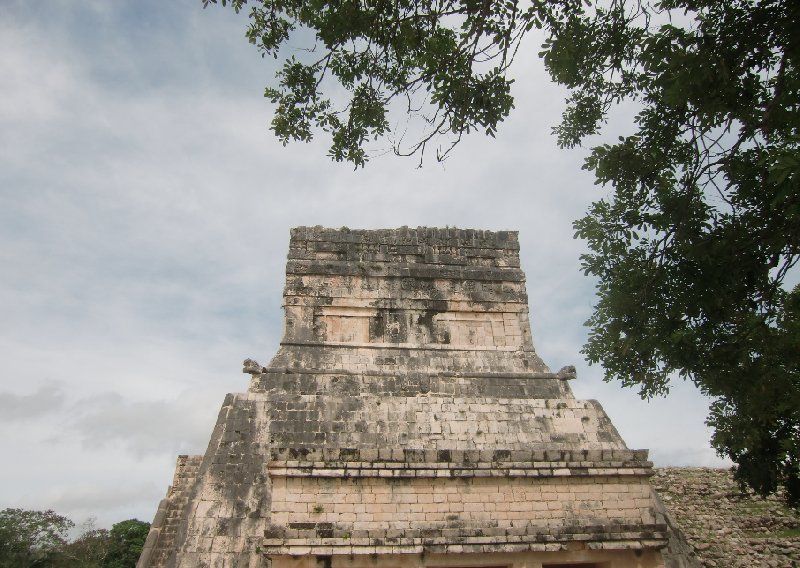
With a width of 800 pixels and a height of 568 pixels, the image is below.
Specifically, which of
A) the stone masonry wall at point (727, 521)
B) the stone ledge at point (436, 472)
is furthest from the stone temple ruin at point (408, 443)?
the stone masonry wall at point (727, 521)

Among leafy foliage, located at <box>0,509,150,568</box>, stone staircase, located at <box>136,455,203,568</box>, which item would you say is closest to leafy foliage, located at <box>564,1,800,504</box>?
stone staircase, located at <box>136,455,203,568</box>

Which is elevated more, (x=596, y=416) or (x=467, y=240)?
(x=467, y=240)

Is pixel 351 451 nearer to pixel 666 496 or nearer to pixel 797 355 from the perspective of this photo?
pixel 797 355

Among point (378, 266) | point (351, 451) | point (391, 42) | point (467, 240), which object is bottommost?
point (351, 451)

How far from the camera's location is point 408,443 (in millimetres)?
9062

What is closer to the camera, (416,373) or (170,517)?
(170,517)

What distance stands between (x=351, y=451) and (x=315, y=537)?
3.50 ft

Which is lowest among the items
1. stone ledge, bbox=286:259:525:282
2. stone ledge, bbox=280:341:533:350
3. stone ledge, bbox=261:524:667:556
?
stone ledge, bbox=261:524:667:556

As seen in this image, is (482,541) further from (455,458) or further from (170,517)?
(170,517)

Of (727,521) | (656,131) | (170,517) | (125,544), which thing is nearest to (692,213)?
(656,131)

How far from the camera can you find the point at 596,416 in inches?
383

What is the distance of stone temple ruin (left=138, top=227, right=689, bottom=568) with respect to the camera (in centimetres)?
718

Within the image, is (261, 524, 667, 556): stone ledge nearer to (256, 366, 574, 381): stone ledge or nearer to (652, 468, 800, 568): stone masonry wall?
(256, 366, 574, 381): stone ledge

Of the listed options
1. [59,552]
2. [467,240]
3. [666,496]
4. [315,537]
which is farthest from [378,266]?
[59,552]
